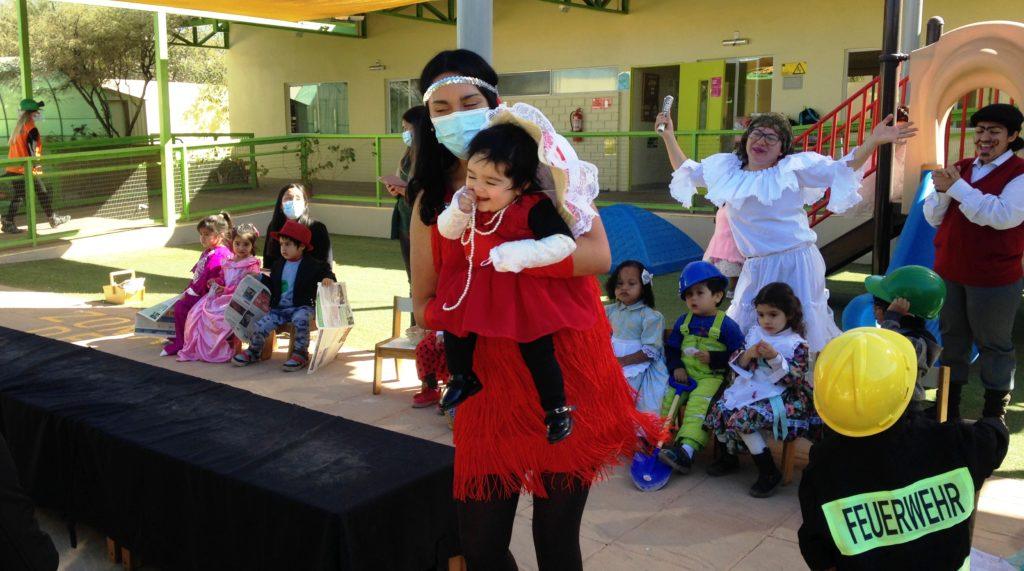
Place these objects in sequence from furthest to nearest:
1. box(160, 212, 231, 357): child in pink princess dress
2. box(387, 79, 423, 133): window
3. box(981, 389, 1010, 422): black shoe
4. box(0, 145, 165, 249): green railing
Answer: box(387, 79, 423, 133): window
box(0, 145, 165, 249): green railing
box(160, 212, 231, 357): child in pink princess dress
box(981, 389, 1010, 422): black shoe

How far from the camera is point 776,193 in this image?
4199mm

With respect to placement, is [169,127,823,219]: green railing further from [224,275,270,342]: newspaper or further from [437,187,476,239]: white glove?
[437,187,476,239]: white glove

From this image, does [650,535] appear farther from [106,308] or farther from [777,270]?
[106,308]

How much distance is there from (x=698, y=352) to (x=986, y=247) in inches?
66.0

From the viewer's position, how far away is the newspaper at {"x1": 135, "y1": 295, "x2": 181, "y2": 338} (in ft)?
21.6

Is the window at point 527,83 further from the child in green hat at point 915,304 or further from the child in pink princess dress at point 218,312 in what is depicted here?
the child in green hat at point 915,304

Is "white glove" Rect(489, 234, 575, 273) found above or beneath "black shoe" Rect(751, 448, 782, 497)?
above

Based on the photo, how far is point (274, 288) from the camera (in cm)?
614

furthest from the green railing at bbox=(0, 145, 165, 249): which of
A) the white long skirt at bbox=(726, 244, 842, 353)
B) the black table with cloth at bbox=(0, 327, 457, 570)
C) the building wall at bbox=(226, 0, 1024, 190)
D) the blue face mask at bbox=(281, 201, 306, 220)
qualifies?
the white long skirt at bbox=(726, 244, 842, 353)

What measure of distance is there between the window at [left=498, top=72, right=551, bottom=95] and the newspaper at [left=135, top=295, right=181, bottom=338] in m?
10.5

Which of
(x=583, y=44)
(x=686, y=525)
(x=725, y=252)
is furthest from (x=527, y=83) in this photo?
(x=686, y=525)

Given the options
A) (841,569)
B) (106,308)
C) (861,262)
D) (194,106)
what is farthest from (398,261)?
(194,106)

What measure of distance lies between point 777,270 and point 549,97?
12.0m

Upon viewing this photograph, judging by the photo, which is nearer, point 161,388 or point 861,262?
point 161,388
